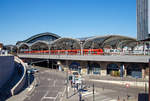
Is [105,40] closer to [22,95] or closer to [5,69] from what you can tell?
[5,69]

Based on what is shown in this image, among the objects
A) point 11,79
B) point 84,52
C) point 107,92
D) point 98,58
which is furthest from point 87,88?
point 84,52

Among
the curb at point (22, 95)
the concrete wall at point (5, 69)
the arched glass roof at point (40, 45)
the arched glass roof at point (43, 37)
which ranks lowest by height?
the curb at point (22, 95)

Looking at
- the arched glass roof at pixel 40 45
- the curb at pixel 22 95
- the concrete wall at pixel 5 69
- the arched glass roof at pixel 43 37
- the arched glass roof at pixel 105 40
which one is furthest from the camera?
the arched glass roof at pixel 43 37

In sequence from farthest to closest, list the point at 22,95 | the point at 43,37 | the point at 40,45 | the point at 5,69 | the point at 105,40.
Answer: the point at 43,37, the point at 40,45, the point at 105,40, the point at 5,69, the point at 22,95

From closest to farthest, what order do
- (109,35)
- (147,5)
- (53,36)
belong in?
(147,5), (109,35), (53,36)

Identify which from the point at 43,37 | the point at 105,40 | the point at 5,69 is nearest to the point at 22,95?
the point at 5,69

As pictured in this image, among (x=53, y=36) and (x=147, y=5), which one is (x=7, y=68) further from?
(x=53, y=36)

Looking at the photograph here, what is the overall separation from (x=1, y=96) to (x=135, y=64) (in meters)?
29.2

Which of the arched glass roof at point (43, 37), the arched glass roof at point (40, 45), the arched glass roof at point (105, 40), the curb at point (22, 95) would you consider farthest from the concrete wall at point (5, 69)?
the arched glass roof at point (43, 37)

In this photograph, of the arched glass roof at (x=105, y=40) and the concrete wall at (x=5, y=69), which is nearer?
the concrete wall at (x=5, y=69)

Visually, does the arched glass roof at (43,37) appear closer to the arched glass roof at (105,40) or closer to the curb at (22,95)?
the arched glass roof at (105,40)

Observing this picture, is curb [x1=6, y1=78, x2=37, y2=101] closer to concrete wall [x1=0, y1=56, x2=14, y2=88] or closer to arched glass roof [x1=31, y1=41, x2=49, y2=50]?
concrete wall [x1=0, y1=56, x2=14, y2=88]

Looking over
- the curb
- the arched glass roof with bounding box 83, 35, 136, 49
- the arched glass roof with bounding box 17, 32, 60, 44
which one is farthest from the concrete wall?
the arched glass roof with bounding box 17, 32, 60, 44

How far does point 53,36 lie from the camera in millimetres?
94312
